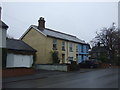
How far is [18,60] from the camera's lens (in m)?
23.7

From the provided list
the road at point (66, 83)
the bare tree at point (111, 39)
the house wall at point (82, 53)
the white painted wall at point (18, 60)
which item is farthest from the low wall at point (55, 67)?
the bare tree at point (111, 39)

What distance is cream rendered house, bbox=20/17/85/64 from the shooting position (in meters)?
29.3

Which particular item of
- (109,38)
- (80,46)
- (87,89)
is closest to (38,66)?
(80,46)

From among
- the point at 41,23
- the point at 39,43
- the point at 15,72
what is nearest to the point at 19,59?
the point at 15,72

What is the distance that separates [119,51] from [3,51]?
35.1 meters

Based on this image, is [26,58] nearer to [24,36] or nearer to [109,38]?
[24,36]

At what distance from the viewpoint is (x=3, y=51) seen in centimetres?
2005

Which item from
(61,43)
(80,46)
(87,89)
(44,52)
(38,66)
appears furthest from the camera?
(80,46)

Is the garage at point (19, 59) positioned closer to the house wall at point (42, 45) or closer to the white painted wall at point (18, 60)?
the white painted wall at point (18, 60)

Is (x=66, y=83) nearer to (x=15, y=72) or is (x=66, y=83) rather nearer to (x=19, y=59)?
(x=15, y=72)

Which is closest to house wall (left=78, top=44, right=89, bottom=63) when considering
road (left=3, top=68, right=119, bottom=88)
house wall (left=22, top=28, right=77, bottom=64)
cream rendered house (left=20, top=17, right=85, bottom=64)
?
cream rendered house (left=20, top=17, right=85, bottom=64)

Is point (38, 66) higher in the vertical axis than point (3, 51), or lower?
lower

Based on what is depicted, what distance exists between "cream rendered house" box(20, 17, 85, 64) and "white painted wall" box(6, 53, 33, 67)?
4104 mm

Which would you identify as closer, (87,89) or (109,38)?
(87,89)
